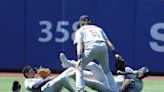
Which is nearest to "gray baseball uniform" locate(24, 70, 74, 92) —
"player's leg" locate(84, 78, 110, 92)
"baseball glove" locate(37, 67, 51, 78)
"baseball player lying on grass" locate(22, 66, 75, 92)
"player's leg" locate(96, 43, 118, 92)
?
"baseball player lying on grass" locate(22, 66, 75, 92)

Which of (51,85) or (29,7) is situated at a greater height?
(29,7)

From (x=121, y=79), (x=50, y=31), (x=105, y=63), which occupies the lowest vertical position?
(x=121, y=79)

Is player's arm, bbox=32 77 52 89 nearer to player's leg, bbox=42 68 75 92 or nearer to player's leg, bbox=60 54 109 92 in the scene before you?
player's leg, bbox=42 68 75 92

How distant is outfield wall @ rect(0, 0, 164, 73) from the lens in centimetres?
2047

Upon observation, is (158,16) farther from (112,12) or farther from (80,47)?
(80,47)

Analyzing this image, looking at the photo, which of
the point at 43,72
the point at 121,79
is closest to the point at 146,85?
the point at 121,79

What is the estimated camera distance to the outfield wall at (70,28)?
2047cm

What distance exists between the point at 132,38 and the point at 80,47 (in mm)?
8252

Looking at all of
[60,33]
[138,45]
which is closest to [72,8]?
[60,33]

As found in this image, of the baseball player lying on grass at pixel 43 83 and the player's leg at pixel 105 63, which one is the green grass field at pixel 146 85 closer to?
the player's leg at pixel 105 63

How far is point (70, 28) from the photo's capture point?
815 inches

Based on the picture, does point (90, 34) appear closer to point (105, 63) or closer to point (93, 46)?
point (93, 46)

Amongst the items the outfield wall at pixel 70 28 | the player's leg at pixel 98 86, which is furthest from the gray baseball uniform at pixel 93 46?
the outfield wall at pixel 70 28

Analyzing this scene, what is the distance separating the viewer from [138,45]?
811 inches
